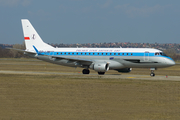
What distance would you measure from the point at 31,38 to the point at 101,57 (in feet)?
44.5

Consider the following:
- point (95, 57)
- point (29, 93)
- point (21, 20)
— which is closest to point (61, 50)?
point (95, 57)

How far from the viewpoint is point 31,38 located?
50.3m

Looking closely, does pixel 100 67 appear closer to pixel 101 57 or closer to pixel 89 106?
pixel 101 57

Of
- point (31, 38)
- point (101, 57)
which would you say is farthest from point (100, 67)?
point (31, 38)

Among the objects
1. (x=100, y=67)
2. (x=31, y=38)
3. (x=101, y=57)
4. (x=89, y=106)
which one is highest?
(x=31, y=38)

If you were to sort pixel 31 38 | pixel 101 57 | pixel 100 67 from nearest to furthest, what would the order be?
pixel 100 67, pixel 101 57, pixel 31 38

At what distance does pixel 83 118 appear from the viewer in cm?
1486

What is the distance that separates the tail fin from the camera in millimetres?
49562

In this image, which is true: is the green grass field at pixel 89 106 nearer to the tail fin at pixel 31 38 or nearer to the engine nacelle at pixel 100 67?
the engine nacelle at pixel 100 67

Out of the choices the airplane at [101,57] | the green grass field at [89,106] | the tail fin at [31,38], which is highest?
the tail fin at [31,38]

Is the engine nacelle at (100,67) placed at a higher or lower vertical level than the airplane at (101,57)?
lower

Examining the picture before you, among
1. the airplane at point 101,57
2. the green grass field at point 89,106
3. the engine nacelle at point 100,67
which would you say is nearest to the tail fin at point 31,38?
the airplane at point 101,57

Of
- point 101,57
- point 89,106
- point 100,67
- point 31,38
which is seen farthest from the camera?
point 31,38

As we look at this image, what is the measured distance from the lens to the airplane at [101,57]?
139 ft
